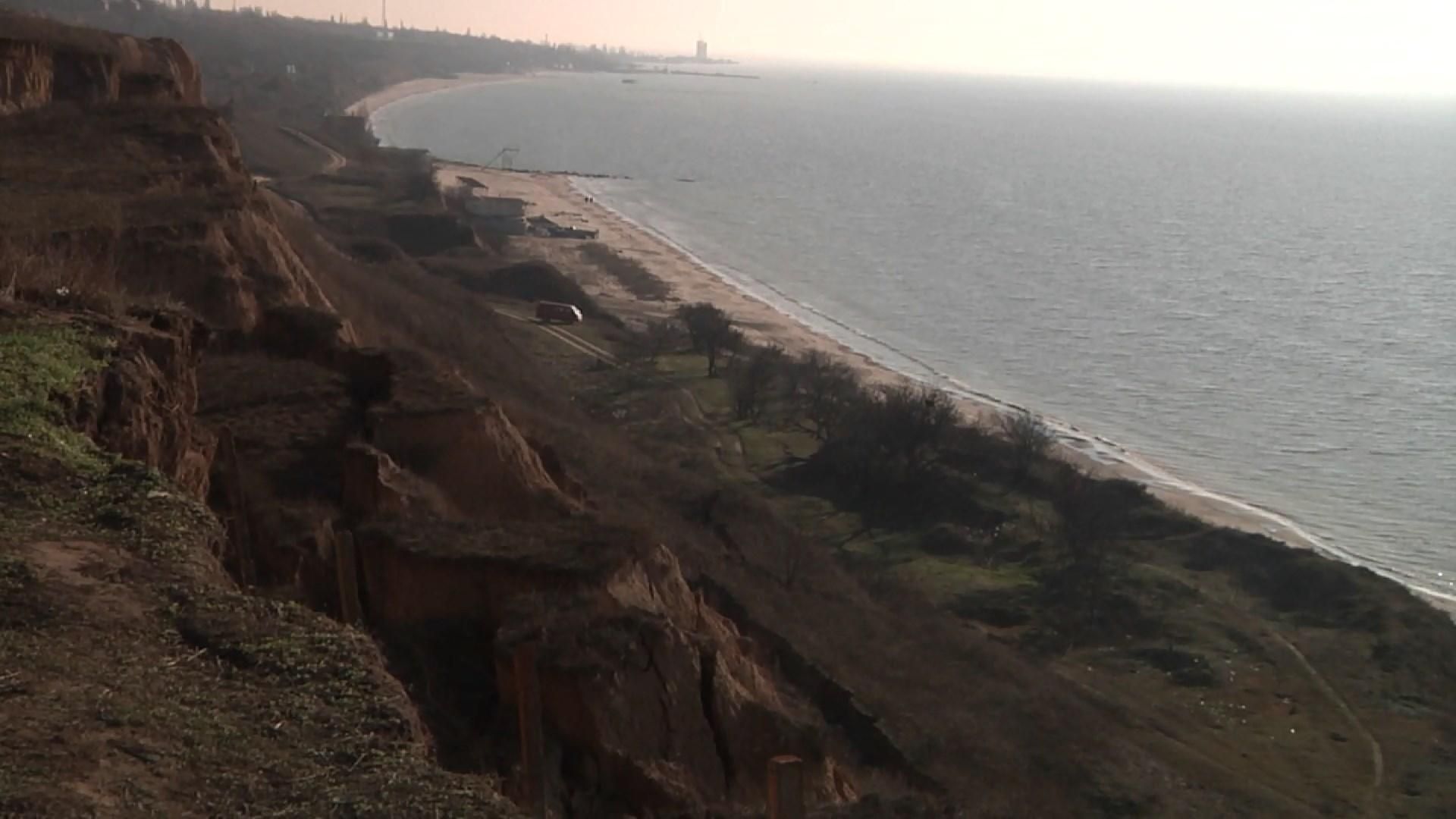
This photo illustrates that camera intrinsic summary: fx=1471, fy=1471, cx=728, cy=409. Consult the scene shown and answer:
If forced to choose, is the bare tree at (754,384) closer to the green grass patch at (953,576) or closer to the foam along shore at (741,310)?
the foam along shore at (741,310)

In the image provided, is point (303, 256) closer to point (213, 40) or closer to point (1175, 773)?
point (1175, 773)

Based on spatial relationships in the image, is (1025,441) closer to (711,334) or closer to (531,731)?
(711,334)

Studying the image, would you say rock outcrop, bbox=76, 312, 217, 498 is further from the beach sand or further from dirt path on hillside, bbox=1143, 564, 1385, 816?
the beach sand

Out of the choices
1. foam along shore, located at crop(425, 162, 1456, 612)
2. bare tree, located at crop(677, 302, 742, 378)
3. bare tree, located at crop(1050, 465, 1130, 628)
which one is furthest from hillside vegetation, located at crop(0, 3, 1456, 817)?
bare tree, located at crop(677, 302, 742, 378)

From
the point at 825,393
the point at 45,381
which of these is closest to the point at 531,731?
the point at 45,381

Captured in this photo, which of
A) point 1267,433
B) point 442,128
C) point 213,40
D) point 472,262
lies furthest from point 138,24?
point 1267,433

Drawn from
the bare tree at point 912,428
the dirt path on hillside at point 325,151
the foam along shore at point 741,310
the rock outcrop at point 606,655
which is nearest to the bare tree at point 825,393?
the bare tree at point 912,428
